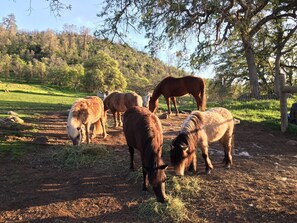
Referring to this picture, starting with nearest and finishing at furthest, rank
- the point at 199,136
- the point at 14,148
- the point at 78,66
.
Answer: the point at 199,136 → the point at 14,148 → the point at 78,66

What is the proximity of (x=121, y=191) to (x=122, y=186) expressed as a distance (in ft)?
0.69

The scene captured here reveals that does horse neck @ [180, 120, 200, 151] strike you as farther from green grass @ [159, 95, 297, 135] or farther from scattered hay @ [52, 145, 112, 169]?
green grass @ [159, 95, 297, 135]

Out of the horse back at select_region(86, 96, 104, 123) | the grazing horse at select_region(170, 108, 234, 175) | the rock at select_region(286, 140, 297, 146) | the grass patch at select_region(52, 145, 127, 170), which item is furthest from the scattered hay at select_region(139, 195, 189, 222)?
the rock at select_region(286, 140, 297, 146)

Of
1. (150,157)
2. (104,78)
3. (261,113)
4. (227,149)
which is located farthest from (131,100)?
(104,78)

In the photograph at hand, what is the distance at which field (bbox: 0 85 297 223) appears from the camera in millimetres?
4582

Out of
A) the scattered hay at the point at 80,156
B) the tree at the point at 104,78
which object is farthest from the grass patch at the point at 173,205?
the tree at the point at 104,78

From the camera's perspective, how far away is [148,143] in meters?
5.13

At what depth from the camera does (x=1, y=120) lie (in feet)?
32.2

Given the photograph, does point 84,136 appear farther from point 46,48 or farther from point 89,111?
point 46,48

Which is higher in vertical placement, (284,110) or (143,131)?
(284,110)

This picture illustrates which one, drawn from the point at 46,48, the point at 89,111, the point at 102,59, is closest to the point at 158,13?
the point at 89,111

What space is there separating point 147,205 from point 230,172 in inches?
93.3

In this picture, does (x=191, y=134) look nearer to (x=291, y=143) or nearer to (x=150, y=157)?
(x=150, y=157)

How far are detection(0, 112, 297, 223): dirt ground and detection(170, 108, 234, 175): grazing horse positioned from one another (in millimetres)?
524
